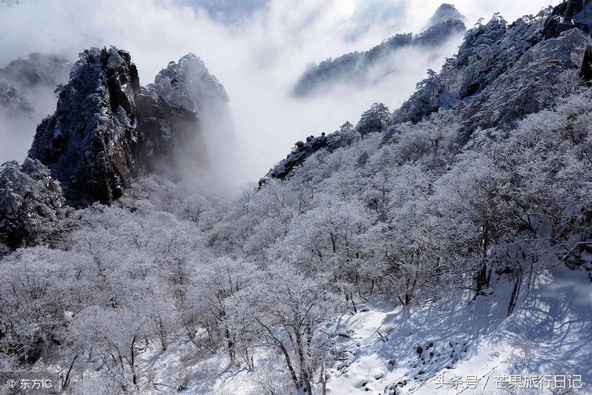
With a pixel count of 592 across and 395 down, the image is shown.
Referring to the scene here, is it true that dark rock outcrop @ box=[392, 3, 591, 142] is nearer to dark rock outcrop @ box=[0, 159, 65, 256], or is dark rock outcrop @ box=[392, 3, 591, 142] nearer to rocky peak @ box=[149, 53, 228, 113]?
dark rock outcrop @ box=[0, 159, 65, 256]

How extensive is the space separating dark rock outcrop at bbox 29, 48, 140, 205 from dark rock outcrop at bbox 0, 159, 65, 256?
54.1ft

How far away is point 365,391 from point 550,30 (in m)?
90.3

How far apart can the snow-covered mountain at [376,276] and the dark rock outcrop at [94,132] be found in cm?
1675

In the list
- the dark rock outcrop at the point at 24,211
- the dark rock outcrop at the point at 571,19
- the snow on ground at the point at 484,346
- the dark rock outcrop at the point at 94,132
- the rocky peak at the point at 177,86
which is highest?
the rocky peak at the point at 177,86

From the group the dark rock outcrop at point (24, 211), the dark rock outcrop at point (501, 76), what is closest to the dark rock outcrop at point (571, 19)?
the dark rock outcrop at point (501, 76)

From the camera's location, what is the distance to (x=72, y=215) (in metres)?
Answer: 95.9

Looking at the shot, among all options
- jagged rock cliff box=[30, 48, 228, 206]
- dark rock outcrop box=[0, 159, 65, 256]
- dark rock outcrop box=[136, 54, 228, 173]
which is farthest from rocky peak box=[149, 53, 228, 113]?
dark rock outcrop box=[0, 159, 65, 256]

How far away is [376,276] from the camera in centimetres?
4141

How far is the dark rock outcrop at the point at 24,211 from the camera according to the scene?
82938 millimetres

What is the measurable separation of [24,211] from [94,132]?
36430 mm

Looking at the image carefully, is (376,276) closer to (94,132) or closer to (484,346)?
(484,346)

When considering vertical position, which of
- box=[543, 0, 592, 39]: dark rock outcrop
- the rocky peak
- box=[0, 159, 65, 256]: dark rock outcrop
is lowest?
box=[0, 159, 65, 256]: dark rock outcrop

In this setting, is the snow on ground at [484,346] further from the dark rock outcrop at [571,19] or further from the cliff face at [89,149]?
the cliff face at [89,149]

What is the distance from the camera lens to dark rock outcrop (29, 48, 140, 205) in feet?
366
